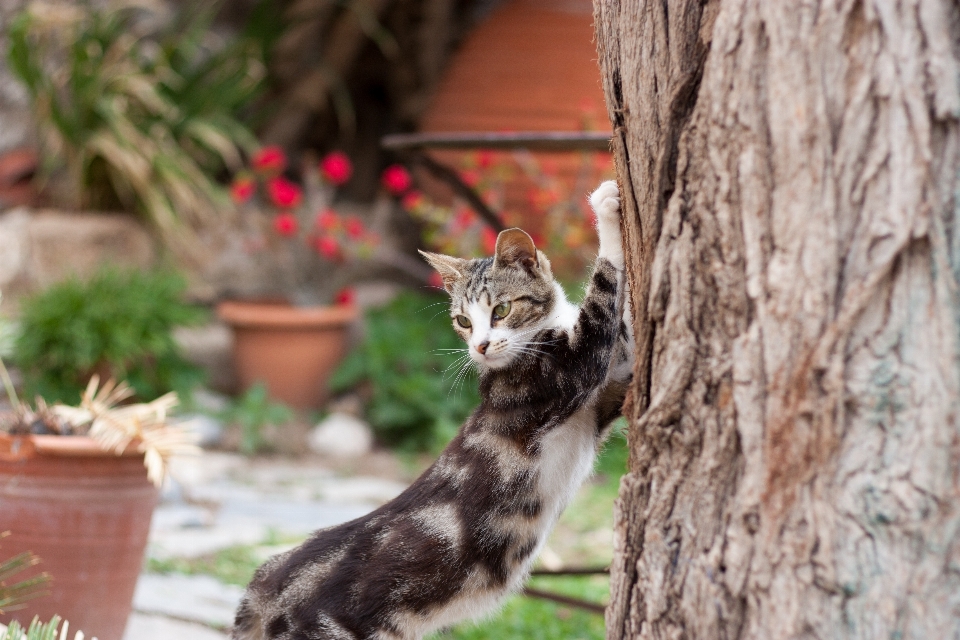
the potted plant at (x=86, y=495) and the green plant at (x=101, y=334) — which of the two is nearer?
the potted plant at (x=86, y=495)

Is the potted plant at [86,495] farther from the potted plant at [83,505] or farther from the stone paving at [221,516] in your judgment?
the stone paving at [221,516]

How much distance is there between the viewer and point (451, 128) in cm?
772

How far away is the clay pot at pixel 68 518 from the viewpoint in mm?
2756

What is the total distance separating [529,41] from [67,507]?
563 centimetres

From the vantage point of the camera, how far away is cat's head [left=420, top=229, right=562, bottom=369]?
7.62ft

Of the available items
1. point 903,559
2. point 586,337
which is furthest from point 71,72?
point 903,559

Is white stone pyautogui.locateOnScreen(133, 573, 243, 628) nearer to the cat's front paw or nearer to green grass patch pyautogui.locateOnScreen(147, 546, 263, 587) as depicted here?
green grass patch pyautogui.locateOnScreen(147, 546, 263, 587)

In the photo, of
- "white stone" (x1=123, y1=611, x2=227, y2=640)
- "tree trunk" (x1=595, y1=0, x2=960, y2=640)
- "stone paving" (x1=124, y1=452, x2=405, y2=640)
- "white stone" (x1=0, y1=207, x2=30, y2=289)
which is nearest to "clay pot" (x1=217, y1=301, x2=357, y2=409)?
"stone paving" (x1=124, y1=452, x2=405, y2=640)

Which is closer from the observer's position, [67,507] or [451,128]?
[67,507]

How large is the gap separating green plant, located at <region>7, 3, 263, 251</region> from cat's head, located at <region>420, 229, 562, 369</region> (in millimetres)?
4492

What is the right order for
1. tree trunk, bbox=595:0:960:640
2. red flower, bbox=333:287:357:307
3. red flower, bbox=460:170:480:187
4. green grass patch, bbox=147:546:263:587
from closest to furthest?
1. tree trunk, bbox=595:0:960:640
2. green grass patch, bbox=147:546:263:587
3. red flower, bbox=460:170:480:187
4. red flower, bbox=333:287:357:307

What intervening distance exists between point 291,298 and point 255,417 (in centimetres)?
138

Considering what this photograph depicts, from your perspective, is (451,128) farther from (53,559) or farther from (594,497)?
(53,559)

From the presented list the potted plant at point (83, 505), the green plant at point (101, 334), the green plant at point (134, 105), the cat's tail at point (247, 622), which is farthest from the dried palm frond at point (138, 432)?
the green plant at point (134, 105)
